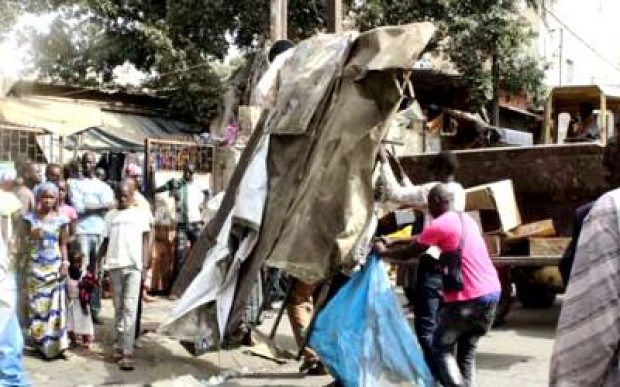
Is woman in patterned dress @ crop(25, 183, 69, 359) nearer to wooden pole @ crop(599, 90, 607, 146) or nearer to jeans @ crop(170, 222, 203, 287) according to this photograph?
jeans @ crop(170, 222, 203, 287)

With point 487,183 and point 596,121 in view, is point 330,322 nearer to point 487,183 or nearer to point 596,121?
point 487,183

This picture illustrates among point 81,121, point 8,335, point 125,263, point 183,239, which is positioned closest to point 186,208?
point 183,239

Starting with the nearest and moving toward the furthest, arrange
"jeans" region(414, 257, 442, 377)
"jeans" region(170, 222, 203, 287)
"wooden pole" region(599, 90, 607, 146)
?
"jeans" region(414, 257, 442, 377) < "wooden pole" region(599, 90, 607, 146) < "jeans" region(170, 222, 203, 287)

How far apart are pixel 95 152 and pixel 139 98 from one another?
3.56m

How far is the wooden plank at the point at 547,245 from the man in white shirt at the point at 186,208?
482cm

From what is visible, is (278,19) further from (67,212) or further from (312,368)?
(312,368)

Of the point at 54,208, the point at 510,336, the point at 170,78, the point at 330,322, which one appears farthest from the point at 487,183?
the point at 170,78

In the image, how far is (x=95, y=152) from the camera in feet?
45.7

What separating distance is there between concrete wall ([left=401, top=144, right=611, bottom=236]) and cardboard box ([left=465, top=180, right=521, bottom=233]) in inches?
17.1

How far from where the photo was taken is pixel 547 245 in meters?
8.73

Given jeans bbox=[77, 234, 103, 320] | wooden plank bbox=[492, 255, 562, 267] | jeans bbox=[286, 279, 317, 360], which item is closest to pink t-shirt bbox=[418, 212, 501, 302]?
jeans bbox=[286, 279, 317, 360]

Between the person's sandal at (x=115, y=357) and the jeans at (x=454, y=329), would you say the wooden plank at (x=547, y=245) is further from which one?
the person's sandal at (x=115, y=357)

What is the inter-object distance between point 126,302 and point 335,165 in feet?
7.89

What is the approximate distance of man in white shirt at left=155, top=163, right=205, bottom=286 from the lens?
11883 millimetres
